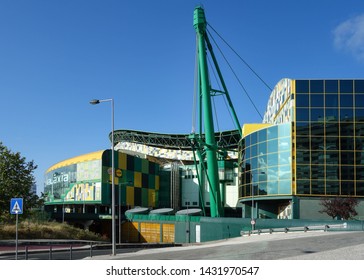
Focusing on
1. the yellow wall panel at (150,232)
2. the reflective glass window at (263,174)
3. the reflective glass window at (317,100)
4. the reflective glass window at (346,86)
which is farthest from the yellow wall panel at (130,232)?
the reflective glass window at (346,86)

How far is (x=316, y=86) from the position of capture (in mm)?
62969

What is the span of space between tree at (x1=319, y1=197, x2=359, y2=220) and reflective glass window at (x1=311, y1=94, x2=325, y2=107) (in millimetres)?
13239

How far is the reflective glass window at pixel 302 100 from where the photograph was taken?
63112 mm

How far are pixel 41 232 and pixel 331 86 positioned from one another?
41.1 meters

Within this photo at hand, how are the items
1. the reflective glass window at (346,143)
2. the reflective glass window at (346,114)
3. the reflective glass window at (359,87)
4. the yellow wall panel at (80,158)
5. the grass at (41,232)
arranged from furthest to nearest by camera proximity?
the yellow wall panel at (80,158) → the reflective glass window at (359,87) → the reflective glass window at (346,114) → the reflective glass window at (346,143) → the grass at (41,232)

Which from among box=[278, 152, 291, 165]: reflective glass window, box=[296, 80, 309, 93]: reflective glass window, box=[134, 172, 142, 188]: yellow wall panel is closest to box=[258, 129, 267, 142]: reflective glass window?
box=[278, 152, 291, 165]: reflective glass window

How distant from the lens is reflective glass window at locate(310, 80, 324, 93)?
206ft

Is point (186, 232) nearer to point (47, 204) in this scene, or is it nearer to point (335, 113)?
point (335, 113)

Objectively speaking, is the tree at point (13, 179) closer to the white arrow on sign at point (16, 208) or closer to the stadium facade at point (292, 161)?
the stadium facade at point (292, 161)

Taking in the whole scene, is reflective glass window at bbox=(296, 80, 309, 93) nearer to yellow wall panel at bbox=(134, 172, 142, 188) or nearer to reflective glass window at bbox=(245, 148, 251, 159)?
reflective glass window at bbox=(245, 148, 251, 159)

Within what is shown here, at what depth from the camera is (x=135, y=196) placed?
3501 inches

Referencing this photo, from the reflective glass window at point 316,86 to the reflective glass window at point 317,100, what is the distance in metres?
0.68

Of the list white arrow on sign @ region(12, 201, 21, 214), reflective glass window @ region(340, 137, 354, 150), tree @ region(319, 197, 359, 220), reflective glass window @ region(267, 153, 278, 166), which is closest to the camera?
white arrow on sign @ region(12, 201, 21, 214)
